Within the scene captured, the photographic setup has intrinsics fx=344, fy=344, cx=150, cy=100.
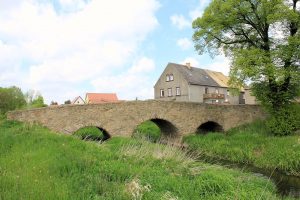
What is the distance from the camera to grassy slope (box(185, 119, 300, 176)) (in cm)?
1663

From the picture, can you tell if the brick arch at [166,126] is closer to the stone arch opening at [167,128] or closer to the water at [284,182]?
the stone arch opening at [167,128]

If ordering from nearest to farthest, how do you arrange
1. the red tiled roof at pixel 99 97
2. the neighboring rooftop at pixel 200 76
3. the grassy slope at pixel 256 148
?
the grassy slope at pixel 256 148
the neighboring rooftop at pixel 200 76
the red tiled roof at pixel 99 97

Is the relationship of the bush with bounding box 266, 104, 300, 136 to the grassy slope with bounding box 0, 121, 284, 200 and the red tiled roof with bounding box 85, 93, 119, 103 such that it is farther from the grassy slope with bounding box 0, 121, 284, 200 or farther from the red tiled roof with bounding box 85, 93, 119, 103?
the red tiled roof with bounding box 85, 93, 119, 103

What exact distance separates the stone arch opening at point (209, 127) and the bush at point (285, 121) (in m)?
5.85

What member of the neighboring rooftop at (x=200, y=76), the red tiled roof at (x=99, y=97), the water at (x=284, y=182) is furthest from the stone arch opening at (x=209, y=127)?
the red tiled roof at (x=99, y=97)

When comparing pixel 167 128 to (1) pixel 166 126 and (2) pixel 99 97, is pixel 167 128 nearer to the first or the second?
(1) pixel 166 126

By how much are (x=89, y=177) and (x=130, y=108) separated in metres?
15.4

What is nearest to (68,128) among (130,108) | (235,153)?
(130,108)

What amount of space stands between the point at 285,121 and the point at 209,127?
837 cm

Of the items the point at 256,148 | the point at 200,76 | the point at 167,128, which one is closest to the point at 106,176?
the point at 256,148

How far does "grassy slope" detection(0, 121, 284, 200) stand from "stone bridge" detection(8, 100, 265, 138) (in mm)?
8537

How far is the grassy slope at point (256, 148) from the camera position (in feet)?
54.6

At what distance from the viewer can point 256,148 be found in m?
19.5

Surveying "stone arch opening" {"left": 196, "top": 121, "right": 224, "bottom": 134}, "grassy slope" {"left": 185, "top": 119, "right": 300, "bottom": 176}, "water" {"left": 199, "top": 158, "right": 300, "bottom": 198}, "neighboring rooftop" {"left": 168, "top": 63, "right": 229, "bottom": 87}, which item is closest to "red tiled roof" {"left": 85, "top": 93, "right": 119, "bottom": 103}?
"neighboring rooftop" {"left": 168, "top": 63, "right": 229, "bottom": 87}
